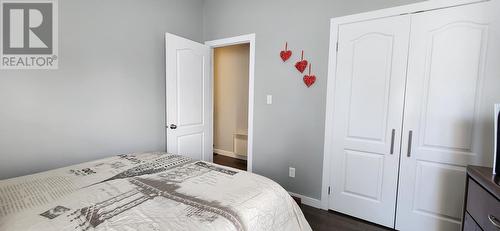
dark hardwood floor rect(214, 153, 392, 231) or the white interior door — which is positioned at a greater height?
the white interior door

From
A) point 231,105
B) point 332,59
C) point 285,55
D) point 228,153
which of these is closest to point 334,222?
point 332,59

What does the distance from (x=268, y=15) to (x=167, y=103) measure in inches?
61.6

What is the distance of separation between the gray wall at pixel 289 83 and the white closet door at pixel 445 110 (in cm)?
65

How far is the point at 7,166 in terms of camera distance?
1721mm

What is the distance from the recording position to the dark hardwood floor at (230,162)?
3.97 metres

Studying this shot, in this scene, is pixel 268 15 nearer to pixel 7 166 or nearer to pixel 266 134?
pixel 266 134

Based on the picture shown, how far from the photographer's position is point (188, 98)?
279 centimetres

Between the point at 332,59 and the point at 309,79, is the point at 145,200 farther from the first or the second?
the point at 332,59

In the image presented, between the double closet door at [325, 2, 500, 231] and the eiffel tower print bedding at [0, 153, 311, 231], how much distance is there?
3.68ft

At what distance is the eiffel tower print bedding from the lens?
37.3 inches

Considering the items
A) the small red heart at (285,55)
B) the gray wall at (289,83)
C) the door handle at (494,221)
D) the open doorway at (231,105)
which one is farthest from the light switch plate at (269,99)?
the door handle at (494,221)

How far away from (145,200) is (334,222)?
5.99 ft

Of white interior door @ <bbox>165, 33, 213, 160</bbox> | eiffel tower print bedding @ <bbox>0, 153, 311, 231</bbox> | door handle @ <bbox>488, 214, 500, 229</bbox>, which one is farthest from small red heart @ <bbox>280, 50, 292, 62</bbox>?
door handle @ <bbox>488, 214, 500, 229</bbox>

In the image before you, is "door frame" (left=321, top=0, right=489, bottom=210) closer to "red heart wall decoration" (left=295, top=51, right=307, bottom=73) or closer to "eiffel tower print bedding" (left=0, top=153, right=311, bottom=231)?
"red heart wall decoration" (left=295, top=51, right=307, bottom=73)
